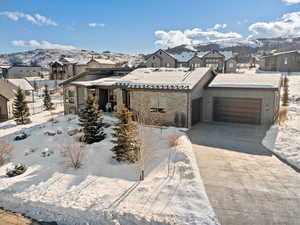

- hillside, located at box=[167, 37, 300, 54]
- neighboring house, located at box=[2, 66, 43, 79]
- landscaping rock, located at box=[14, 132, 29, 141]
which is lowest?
landscaping rock, located at box=[14, 132, 29, 141]

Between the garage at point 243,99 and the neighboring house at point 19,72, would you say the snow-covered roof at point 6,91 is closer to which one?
the garage at point 243,99

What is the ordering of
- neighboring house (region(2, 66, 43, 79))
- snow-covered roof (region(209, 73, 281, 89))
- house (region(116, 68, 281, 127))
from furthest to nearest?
neighboring house (region(2, 66, 43, 79))
snow-covered roof (region(209, 73, 281, 89))
house (region(116, 68, 281, 127))

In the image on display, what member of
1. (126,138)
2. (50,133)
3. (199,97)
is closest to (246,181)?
(126,138)

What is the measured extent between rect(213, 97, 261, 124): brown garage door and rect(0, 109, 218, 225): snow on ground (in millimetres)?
5878

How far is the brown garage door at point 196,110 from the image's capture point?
16.4m

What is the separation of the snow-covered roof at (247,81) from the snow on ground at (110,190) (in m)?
6.58

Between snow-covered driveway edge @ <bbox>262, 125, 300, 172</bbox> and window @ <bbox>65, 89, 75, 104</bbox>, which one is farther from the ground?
window @ <bbox>65, 89, 75, 104</bbox>

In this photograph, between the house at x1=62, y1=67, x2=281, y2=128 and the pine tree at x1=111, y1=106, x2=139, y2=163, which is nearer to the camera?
the pine tree at x1=111, y1=106, x2=139, y2=163

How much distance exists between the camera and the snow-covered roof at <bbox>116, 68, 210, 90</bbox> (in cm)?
1580

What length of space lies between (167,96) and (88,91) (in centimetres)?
807

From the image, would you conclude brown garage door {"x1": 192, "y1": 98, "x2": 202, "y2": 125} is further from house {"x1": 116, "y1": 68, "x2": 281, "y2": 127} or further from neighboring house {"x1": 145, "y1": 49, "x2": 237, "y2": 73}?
neighboring house {"x1": 145, "y1": 49, "x2": 237, "y2": 73}

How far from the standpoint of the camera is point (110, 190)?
336 inches

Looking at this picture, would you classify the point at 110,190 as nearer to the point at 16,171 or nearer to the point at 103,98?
the point at 16,171

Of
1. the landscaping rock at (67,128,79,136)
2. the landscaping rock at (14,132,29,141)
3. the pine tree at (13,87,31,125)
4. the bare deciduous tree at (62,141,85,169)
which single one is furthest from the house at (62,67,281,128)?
the pine tree at (13,87,31,125)
